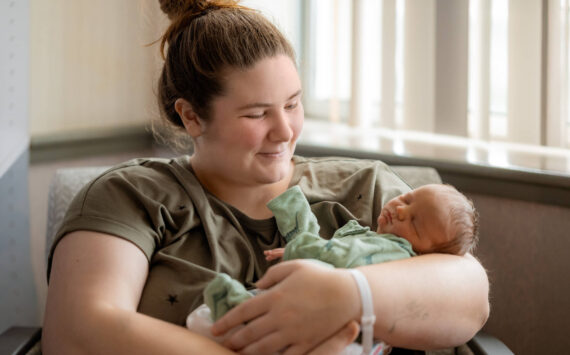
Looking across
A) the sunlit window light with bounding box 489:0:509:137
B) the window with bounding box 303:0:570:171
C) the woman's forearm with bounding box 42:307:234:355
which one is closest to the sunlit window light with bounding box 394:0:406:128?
the window with bounding box 303:0:570:171

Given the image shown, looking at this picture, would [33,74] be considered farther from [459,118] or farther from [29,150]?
[459,118]

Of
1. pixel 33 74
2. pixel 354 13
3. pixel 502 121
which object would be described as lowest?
pixel 502 121

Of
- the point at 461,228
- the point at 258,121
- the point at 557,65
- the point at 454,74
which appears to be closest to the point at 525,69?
the point at 557,65

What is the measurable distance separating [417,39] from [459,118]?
31cm

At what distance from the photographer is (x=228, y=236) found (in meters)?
1.55

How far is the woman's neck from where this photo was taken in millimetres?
1626

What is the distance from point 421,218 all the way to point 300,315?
36cm

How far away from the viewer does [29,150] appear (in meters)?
2.45

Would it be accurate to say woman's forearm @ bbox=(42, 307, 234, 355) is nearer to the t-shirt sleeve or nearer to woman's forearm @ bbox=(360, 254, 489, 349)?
the t-shirt sleeve

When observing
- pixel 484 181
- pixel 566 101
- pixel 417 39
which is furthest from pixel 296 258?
pixel 417 39

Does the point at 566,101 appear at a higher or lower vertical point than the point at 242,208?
higher

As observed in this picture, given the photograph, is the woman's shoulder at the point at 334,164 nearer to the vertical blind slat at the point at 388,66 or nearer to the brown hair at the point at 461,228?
the brown hair at the point at 461,228

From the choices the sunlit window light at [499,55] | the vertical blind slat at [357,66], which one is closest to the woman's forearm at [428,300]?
the sunlit window light at [499,55]

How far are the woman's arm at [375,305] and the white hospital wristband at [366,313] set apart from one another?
0.04 ft
